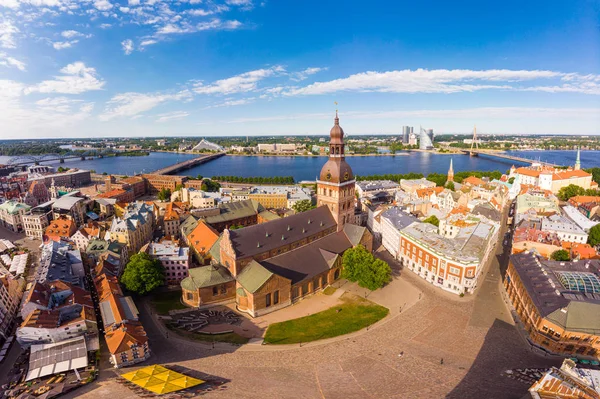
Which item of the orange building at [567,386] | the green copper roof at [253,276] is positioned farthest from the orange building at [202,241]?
the orange building at [567,386]

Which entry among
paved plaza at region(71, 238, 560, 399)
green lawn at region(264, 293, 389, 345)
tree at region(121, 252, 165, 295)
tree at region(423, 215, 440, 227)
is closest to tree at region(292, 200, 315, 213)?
tree at region(423, 215, 440, 227)

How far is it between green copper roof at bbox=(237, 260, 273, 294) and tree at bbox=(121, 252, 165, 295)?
13548 millimetres

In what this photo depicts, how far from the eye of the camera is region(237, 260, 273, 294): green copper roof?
44069mm

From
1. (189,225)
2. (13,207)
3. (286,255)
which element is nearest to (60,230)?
(13,207)

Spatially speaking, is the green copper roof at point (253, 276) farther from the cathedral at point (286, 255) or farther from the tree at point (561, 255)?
the tree at point (561, 255)

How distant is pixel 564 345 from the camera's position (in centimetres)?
3659

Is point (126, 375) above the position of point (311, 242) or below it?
below

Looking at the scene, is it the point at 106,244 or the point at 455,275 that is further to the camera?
the point at 106,244

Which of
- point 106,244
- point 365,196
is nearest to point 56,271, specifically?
point 106,244

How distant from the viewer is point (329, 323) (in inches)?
1708

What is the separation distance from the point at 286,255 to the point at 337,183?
15.9 metres

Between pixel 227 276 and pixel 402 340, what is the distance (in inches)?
1015

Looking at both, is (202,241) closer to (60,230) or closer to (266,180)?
(60,230)

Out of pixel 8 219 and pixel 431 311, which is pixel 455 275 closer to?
pixel 431 311
